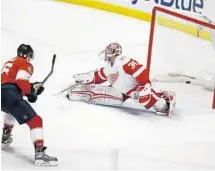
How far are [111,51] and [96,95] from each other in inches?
7.6

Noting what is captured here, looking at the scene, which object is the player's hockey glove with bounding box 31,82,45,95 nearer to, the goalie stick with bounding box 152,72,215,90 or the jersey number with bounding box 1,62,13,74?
the jersey number with bounding box 1,62,13,74

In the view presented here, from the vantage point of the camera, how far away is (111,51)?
95.0 inches

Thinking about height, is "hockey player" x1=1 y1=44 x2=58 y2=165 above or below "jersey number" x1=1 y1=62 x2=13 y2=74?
below

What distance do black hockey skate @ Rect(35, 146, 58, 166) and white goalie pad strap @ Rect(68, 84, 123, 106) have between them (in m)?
0.45

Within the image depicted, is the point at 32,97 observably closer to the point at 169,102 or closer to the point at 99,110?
the point at 99,110

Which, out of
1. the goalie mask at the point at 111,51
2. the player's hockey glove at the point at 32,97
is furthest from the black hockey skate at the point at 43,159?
the goalie mask at the point at 111,51

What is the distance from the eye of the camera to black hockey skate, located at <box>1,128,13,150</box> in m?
2.04

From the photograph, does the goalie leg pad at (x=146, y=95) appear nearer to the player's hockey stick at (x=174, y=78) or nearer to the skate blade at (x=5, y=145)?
the player's hockey stick at (x=174, y=78)

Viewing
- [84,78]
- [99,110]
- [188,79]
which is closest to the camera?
[99,110]

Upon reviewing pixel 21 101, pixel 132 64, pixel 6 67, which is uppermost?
pixel 132 64

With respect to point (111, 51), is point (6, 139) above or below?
below

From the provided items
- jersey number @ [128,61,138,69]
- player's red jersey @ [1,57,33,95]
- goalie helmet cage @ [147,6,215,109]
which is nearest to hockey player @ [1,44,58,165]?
player's red jersey @ [1,57,33,95]

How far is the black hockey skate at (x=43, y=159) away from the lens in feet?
6.53

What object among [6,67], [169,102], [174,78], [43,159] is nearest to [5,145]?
[43,159]
